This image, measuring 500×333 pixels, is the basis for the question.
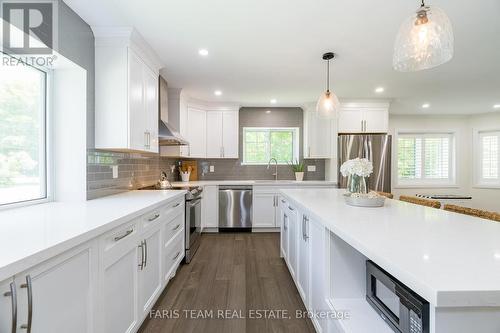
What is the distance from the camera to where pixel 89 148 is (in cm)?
194

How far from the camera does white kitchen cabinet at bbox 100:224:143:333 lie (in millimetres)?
1226

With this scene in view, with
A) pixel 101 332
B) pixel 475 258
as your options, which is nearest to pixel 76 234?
pixel 101 332

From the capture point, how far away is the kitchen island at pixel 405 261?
624 millimetres

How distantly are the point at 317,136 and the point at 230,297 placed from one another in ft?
10.3

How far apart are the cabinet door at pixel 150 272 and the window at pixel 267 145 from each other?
3.04 metres

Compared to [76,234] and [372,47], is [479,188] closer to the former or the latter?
[372,47]

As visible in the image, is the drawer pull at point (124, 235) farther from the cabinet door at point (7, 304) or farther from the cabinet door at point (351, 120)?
the cabinet door at point (351, 120)

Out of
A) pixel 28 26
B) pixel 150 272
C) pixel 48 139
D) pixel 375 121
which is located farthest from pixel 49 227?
pixel 375 121

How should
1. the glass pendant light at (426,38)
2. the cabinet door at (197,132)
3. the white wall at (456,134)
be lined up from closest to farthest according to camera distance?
the glass pendant light at (426,38) → the cabinet door at (197,132) → the white wall at (456,134)

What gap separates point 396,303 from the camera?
0.97 metres

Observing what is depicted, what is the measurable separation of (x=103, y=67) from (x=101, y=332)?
6.32 feet

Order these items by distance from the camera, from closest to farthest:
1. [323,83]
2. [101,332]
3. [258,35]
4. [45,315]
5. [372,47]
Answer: [45,315] < [101,332] < [258,35] < [372,47] < [323,83]

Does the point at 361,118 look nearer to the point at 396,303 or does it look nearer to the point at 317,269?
the point at 317,269

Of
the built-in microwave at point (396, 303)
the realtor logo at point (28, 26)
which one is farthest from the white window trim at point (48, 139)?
the built-in microwave at point (396, 303)
